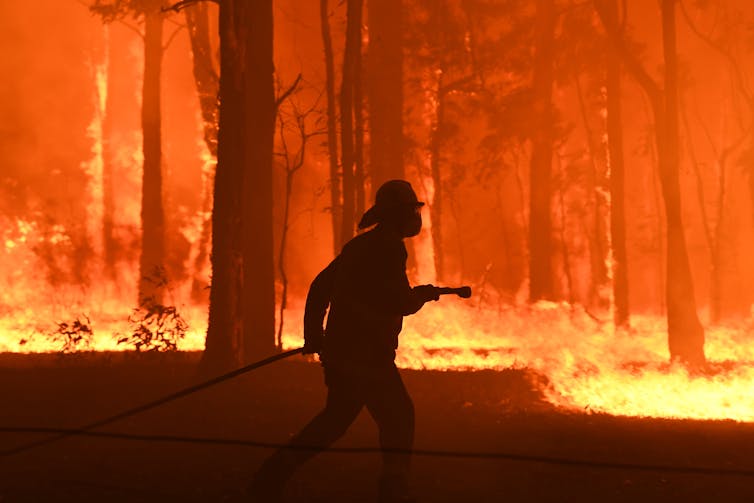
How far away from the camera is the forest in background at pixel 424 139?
76.1ft

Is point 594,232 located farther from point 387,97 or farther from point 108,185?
point 108,185

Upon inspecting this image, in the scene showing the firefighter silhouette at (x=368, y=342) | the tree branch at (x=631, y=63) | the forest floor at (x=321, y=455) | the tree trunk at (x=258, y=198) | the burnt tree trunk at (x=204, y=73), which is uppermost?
the burnt tree trunk at (x=204, y=73)

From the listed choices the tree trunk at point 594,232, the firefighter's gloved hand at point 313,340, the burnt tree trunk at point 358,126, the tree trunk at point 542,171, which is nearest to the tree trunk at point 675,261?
the burnt tree trunk at point 358,126

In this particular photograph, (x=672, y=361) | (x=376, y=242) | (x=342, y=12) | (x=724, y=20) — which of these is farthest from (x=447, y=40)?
(x=376, y=242)

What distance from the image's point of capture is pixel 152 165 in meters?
23.7

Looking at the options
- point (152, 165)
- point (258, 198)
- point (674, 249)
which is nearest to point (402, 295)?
point (258, 198)

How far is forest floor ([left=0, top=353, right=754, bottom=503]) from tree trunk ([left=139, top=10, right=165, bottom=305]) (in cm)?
1151

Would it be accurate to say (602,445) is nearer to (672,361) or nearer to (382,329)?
(382,329)

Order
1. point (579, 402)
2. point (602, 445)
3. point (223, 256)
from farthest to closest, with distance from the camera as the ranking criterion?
point (579, 402) < point (223, 256) < point (602, 445)

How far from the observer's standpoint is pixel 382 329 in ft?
18.5

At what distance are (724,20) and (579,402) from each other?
24153mm

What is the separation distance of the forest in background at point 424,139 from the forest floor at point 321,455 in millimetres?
3148

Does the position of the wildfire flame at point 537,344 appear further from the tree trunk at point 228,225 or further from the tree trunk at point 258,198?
the tree trunk at point 228,225

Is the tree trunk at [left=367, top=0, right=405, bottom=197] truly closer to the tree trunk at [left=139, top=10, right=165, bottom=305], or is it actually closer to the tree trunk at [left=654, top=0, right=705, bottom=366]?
the tree trunk at [left=139, top=10, right=165, bottom=305]
